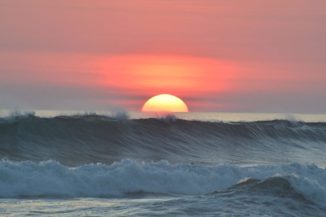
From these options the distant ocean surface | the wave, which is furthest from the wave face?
the wave

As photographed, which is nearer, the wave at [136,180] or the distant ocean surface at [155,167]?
the distant ocean surface at [155,167]

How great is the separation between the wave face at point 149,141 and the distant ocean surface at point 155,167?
0.04 m

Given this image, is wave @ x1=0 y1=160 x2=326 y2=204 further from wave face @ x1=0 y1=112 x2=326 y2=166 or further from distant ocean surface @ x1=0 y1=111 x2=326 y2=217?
wave face @ x1=0 y1=112 x2=326 y2=166

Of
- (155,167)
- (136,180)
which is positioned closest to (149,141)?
(155,167)

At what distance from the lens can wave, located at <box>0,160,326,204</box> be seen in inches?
611

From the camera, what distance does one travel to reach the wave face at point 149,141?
24.2 meters

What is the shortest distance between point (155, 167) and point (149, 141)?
28.9ft

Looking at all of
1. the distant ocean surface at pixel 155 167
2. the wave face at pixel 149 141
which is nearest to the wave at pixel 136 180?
the distant ocean surface at pixel 155 167

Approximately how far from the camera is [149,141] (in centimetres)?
2777

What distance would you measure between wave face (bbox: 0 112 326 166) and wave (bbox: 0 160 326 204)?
4.49m

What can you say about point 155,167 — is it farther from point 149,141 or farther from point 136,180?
point 149,141

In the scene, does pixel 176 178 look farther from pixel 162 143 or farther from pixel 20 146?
pixel 162 143

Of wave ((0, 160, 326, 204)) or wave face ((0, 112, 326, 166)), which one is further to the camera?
wave face ((0, 112, 326, 166))

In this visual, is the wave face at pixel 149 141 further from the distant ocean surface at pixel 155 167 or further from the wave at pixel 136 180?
the wave at pixel 136 180
